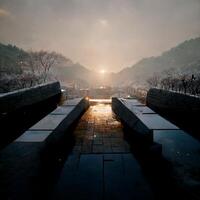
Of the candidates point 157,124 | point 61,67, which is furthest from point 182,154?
point 61,67

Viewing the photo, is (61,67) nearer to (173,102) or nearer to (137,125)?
(173,102)

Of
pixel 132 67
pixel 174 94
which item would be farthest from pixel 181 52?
pixel 174 94

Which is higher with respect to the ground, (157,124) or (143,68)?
(143,68)

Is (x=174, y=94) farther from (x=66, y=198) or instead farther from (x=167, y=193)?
(x=66, y=198)

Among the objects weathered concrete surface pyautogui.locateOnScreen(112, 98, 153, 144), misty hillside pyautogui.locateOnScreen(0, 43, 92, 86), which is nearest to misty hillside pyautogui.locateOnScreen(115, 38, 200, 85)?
misty hillside pyautogui.locateOnScreen(0, 43, 92, 86)

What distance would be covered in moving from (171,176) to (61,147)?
2.63 m

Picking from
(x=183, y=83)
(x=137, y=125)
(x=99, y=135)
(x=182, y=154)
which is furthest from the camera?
(x=183, y=83)

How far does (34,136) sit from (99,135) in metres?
2.01

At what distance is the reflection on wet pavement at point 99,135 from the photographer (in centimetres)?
474

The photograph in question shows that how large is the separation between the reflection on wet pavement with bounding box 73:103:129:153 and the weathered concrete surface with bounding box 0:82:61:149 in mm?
1786

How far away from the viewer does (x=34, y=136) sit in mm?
4332

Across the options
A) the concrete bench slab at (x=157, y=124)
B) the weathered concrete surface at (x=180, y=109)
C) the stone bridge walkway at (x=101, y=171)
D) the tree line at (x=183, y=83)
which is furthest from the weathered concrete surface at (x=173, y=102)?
the tree line at (x=183, y=83)

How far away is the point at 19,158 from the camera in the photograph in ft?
11.6

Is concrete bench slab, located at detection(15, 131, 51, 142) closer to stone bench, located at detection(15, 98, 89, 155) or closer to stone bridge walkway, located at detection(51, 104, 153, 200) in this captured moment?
stone bench, located at detection(15, 98, 89, 155)
